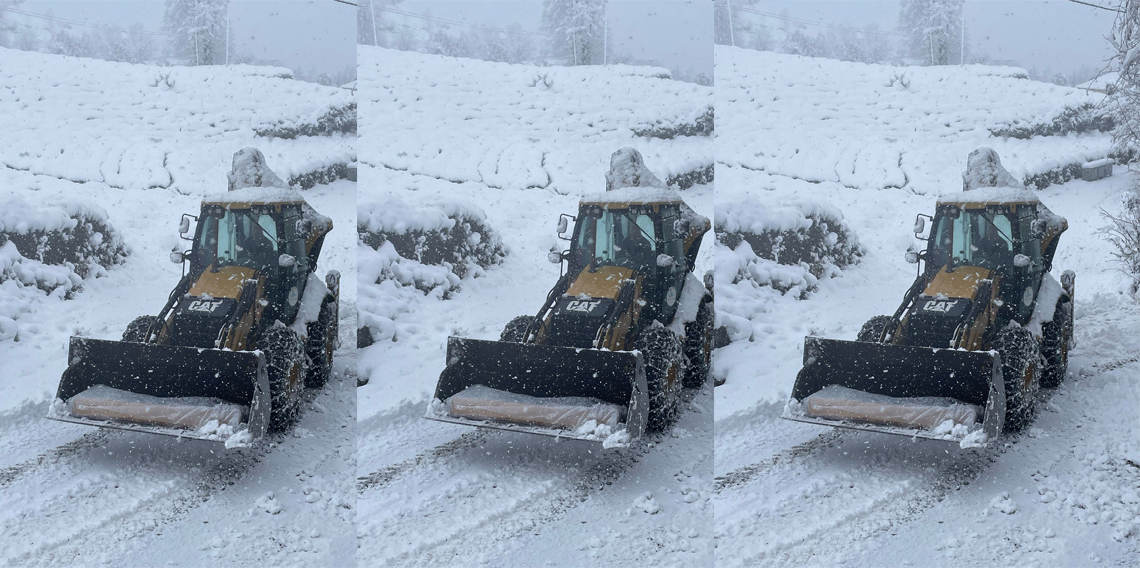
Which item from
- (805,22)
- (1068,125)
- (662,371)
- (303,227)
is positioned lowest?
(662,371)

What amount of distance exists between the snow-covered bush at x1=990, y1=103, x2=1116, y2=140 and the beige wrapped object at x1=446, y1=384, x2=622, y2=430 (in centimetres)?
231

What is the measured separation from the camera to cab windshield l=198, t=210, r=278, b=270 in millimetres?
4242

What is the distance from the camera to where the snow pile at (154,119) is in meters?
4.07

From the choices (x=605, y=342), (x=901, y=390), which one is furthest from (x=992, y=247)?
(x=605, y=342)

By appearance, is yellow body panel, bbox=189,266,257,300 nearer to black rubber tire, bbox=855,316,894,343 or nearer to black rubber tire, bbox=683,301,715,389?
black rubber tire, bbox=683,301,715,389

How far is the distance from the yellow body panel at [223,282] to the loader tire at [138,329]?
25cm

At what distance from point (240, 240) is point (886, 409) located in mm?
3100

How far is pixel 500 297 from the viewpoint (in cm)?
399

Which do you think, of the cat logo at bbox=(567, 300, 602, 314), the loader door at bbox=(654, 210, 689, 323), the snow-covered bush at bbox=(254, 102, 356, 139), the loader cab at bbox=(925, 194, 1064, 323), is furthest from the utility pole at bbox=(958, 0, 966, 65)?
the snow-covered bush at bbox=(254, 102, 356, 139)

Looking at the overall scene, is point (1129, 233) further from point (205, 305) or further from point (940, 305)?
point (205, 305)

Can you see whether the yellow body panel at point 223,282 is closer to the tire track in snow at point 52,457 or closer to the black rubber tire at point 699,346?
the tire track in snow at point 52,457

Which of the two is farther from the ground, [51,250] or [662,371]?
[51,250]

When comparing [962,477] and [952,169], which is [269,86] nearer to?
[952,169]

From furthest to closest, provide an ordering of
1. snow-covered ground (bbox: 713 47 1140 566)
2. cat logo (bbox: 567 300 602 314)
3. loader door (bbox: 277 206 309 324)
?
loader door (bbox: 277 206 309 324)
cat logo (bbox: 567 300 602 314)
snow-covered ground (bbox: 713 47 1140 566)
